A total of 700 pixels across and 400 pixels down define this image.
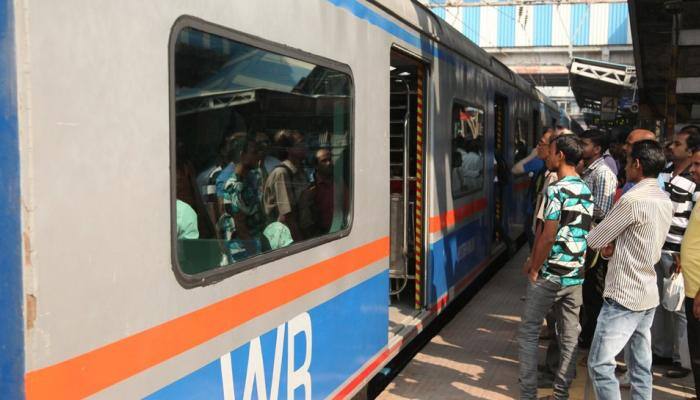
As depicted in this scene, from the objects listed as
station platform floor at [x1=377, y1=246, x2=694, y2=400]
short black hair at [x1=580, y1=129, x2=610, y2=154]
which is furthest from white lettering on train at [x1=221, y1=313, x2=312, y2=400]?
short black hair at [x1=580, y1=129, x2=610, y2=154]

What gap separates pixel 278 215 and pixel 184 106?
90 centimetres

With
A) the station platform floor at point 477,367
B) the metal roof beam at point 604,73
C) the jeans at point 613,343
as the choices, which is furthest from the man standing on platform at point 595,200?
the metal roof beam at point 604,73

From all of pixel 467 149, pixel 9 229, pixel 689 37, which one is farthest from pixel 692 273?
pixel 689 37

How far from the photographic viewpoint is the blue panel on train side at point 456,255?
623 cm

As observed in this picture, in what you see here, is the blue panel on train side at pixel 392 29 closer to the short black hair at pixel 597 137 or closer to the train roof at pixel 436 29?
the train roof at pixel 436 29

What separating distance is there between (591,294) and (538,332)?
1475 mm

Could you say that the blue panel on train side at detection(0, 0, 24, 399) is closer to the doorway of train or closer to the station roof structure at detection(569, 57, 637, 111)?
the doorway of train

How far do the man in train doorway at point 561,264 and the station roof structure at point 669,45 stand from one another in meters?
4.64

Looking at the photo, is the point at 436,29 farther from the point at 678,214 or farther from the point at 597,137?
the point at 678,214

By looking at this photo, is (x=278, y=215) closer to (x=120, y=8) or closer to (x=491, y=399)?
(x=120, y=8)

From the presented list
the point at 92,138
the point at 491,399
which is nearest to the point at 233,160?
the point at 92,138

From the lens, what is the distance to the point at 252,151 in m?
3.18

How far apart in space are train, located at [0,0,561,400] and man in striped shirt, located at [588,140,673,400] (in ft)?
4.33

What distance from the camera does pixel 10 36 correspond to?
1920 millimetres
